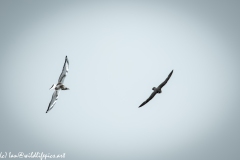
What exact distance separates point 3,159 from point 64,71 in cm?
17930

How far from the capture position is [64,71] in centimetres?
2994

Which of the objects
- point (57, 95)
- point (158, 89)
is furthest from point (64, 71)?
point (158, 89)

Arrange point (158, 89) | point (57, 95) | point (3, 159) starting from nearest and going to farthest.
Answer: point (57, 95)
point (158, 89)
point (3, 159)

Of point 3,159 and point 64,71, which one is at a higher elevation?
point 3,159

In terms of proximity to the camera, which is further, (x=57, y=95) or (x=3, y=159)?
(x=3, y=159)

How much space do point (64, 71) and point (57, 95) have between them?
2175mm

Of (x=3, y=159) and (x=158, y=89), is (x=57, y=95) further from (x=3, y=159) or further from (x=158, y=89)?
(x=3, y=159)

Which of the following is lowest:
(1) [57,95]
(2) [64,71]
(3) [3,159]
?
(1) [57,95]

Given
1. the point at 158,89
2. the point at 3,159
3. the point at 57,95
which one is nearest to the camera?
the point at 57,95

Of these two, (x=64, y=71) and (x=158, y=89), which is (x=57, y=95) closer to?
(x=64, y=71)

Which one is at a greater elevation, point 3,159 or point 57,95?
point 3,159

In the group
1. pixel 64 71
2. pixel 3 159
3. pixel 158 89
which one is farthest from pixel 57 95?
pixel 3 159

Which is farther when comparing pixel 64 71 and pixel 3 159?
pixel 3 159

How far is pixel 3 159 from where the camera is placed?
19288 centimetres
